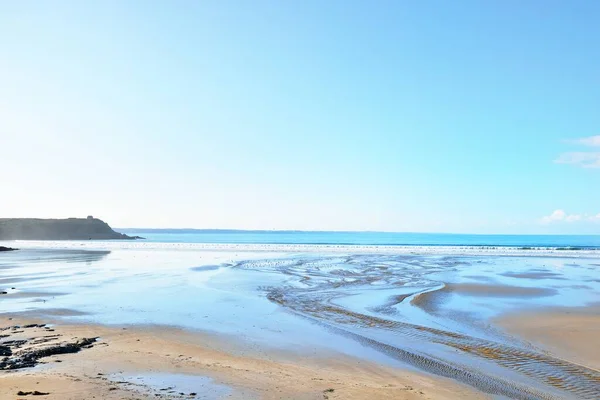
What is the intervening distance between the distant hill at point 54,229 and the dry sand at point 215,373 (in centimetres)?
12846

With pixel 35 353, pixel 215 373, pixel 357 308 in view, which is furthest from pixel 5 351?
pixel 357 308

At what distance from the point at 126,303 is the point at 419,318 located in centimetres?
1080

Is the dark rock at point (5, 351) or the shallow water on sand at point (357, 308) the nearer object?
the dark rock at point (5, 351)

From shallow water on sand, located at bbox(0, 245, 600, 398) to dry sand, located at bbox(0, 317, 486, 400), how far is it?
2.74 feet

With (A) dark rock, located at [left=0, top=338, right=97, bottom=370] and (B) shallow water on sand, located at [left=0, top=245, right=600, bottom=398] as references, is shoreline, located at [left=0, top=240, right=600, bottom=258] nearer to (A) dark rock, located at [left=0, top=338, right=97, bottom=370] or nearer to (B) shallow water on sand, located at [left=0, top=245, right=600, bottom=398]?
(B) shallow water on sand, located at [left=0, top=245, right=600, bottom=398]

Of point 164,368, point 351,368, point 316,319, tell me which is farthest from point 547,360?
point 164,368

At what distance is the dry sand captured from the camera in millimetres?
7098

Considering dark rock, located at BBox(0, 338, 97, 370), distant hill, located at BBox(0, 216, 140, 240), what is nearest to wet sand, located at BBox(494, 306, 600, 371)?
dark rock, located at BBox(0, 338, 97, 370)

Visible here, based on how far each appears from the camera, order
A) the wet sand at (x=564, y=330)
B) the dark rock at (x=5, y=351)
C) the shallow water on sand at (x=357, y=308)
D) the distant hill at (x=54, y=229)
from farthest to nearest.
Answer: the distant hill at (x=54, y=229) → the wet sand at (x=564, y=330) → the shallow water on sand at (x=357, y=308) → the dark rock at (x=5, y=351)

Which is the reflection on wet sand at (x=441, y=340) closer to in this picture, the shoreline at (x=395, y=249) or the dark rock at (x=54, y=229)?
the shoreline at (x=395, y=249)

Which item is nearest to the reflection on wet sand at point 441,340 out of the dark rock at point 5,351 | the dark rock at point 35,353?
the dark rock at point 35,353

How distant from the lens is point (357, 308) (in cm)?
1588

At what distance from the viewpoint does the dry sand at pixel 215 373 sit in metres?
7.10

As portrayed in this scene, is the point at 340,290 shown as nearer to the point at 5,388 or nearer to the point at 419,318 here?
the point at 419,318
